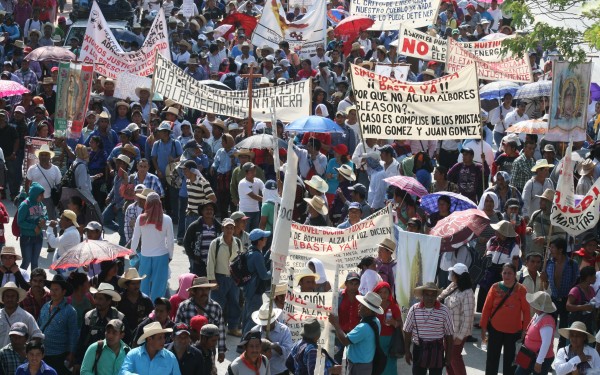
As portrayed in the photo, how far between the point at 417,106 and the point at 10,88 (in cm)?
806

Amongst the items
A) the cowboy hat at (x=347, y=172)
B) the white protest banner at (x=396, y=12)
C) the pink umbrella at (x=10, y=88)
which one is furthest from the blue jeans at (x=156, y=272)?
the white protest banner at (x=396, y=12)

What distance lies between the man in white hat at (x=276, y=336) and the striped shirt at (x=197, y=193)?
5065 mm

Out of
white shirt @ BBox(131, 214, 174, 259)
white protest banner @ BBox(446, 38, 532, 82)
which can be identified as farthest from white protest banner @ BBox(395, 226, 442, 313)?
white protest banner @ BBox(446, 38, 532, 82)

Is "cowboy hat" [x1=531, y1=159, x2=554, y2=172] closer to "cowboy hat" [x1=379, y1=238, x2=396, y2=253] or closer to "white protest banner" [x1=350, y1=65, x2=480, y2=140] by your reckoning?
"white protest banner" [x1=350, y1=65, x2=480, y2=140]

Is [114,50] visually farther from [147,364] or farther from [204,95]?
[147,364]

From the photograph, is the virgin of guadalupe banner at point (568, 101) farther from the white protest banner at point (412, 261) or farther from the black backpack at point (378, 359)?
the black backpack at point (378, 359)

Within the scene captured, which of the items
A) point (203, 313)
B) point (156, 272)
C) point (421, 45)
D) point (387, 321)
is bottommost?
point (156, 272)

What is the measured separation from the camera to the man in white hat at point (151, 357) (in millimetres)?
12656

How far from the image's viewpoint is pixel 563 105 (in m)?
20.4

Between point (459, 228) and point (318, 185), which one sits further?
point (318, 185)

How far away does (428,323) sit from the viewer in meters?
14.5

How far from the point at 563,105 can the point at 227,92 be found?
4885mm

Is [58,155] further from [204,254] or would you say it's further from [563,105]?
[563,105]

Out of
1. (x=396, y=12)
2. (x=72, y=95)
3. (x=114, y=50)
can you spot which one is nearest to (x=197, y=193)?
(x=72, y=95)
